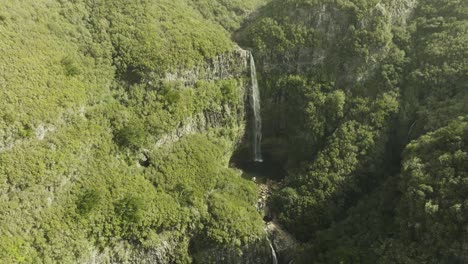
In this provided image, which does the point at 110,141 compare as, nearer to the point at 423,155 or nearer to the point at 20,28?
the point at 20,28

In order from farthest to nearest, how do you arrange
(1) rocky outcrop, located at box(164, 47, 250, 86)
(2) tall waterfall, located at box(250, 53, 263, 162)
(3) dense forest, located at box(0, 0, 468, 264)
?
(2) tall waterfall, located at box(250, 53, 263, 162) < (1) rocky outcrop, located at box(164, 47, 250, 86) < (3) dense forest, located at box(0, 0, 468, 264)

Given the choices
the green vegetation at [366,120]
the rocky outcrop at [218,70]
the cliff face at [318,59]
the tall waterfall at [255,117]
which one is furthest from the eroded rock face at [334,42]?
the rocky outcrop at [218,70]

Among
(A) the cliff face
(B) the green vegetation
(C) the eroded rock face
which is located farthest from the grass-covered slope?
(C) the eroded rock face

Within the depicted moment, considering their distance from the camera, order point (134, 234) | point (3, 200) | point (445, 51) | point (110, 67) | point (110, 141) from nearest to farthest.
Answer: point (3, 200)
point (134, 234)
point (110, 141)
point (110, 67)
point (445, 51)

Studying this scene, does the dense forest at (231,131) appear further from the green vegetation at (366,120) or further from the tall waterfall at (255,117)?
the tall waterfall at (255,117)

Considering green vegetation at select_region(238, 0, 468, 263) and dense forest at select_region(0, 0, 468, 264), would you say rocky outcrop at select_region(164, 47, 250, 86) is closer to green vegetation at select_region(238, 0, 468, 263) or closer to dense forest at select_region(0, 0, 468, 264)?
dense forest at select_region(0, 0, 468, 264)

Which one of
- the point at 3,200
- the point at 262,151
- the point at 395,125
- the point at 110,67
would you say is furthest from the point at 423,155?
the point at 3,200
